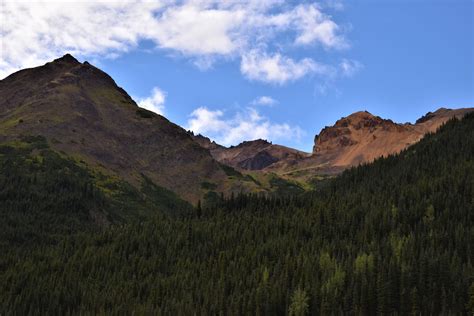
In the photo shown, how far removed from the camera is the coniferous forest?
9194cm

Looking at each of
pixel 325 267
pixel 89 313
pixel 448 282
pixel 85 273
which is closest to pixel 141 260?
pixel 85 273

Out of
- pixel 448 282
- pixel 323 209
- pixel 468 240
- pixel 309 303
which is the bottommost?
pixel 309 303

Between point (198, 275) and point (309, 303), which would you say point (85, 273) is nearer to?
point (198, 275)

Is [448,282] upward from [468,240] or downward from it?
downward

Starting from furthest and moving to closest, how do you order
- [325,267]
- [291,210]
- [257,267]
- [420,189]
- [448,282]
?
[291,210], [420,189], [257,267], [325,267], [448,282]

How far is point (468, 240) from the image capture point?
113000 mm

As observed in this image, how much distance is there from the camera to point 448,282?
90.8 metres

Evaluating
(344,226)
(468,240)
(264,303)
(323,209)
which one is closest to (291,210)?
(323,209)

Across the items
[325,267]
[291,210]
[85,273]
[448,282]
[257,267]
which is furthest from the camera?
[291,210]

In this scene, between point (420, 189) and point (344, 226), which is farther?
point (420, 189)

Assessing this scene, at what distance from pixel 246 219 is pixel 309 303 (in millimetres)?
82185

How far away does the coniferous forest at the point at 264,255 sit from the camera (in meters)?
91.9

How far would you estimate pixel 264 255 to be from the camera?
13275 centimetres

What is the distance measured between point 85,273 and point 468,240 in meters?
95.0
